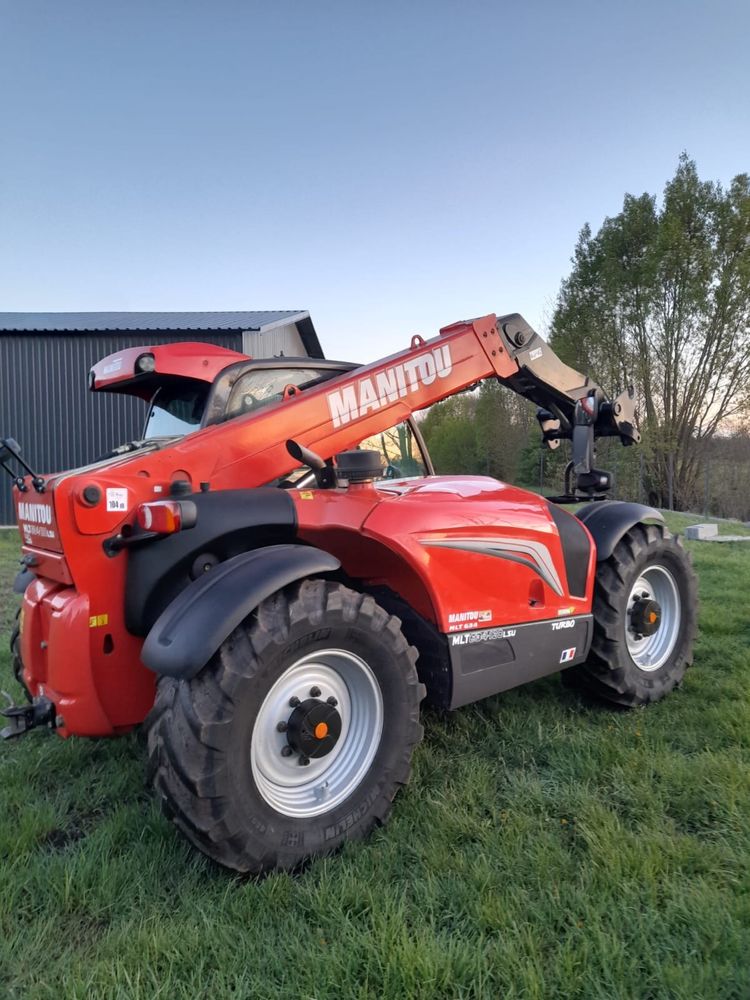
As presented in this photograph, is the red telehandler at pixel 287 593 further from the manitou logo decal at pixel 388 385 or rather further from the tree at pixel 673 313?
the tree at pixel 673 313

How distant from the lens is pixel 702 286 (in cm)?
2028

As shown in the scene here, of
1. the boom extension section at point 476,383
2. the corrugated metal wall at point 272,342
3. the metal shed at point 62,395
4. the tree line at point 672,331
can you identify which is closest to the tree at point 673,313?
A: the tree line at point 672,331

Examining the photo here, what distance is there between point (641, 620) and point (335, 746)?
7.17 ft

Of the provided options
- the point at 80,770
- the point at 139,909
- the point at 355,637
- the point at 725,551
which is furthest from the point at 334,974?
the point at 725,551

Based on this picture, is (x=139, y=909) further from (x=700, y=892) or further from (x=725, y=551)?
(x=725, y=551)

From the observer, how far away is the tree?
66.5ft

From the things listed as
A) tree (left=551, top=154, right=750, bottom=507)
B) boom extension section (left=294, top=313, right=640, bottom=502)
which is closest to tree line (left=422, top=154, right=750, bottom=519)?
tree (left=551, top=154, right=750, bottom=507)

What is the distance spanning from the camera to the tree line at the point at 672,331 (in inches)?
795

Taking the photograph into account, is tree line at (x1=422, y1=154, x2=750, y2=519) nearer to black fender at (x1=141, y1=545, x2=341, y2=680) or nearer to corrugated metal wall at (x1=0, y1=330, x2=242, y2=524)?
corrugated metal wall at (x1=0, y1=330, x2=242, y2=524)

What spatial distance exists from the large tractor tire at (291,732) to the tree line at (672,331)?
1741 cm

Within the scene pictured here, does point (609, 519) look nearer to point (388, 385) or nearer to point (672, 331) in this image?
point (388, 385)

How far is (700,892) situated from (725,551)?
839 cm

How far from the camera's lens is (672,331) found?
2111 cm

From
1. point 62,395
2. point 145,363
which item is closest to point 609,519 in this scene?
point 145,363
